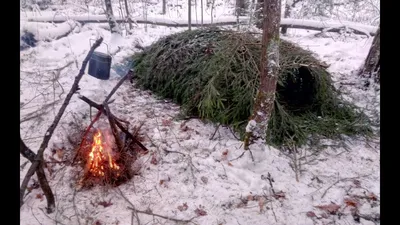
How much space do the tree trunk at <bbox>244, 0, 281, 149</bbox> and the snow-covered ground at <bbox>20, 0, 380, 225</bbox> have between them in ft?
0.83

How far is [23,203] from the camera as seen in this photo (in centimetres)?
271

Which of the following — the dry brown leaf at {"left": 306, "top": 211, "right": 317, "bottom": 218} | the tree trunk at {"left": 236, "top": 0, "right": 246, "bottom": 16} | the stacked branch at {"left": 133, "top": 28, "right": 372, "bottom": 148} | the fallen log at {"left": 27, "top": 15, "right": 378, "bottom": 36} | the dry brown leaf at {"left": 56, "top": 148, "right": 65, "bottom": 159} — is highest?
the tree trunk at {"left": 236, "top": 0, "right": 246, "bottom": 16}

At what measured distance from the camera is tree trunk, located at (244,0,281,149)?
9.20 ft

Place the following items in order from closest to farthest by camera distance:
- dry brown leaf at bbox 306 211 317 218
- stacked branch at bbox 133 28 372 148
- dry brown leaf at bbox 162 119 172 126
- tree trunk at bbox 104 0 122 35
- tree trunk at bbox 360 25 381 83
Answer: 1. dry brown leaf at bbox 306 211 317 218
2. stacked branch at bbox 133 28 372 148
3. dry brown leaf at bbox 162 119 172 126
4. tree trunk at bbox 360 25 381 83
5. tree trunk at bbox 104 0 122 35

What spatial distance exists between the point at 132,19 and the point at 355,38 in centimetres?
665

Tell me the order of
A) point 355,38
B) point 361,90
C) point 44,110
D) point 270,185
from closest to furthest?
1. point 270,185
2. point 44,110
3. point 361,90
4. point 355,38

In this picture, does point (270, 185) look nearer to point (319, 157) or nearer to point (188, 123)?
point (319, 157)

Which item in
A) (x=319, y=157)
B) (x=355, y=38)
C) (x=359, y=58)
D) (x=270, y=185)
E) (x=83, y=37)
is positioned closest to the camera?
(x=270, y=185)

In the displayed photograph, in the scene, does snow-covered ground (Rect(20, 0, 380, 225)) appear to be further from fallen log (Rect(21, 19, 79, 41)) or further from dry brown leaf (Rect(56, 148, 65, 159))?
fallen log (Rect(21, 19, 79, 41))

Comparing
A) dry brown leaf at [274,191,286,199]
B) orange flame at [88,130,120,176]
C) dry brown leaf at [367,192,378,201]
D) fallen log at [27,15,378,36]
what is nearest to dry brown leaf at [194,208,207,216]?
dry brown leaf at [274,191,286,199]

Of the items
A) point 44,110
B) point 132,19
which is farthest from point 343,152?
point 132,19

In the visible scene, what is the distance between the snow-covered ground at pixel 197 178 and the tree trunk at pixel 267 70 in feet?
0.83

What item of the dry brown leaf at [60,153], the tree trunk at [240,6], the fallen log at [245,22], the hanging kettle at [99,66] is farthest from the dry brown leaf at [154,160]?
the tree trunk at [240,6]

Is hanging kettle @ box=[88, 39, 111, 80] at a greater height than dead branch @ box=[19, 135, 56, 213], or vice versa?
hanging kettle @ box=[88, 39, 111, 80]
